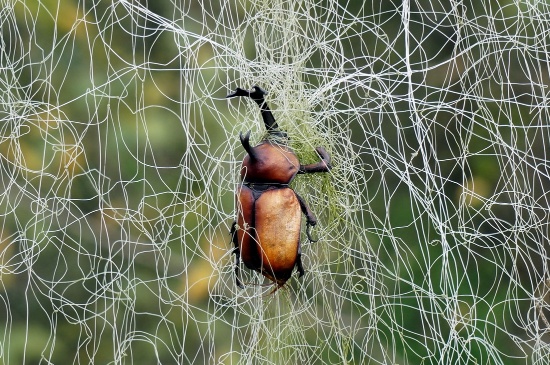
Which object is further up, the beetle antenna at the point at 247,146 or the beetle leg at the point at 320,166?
the beetle antenna at the point at 247,146

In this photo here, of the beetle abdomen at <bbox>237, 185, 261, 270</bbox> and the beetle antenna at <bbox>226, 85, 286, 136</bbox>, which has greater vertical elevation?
the beetle antenna at <bbox>226, 85, 286, 136</bbox>

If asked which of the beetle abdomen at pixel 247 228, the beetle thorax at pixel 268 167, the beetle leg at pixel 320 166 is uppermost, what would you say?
the beetle thorax at pixel 268 167

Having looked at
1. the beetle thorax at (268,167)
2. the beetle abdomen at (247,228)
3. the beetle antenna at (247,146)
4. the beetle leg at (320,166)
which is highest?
the beetle antenna at (247,146)

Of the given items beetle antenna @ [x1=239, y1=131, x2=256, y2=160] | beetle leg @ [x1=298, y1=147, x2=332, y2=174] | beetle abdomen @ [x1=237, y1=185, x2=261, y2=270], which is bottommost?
beetle abdomen @ [x1=237, y1=185, x2=261, y2=270]

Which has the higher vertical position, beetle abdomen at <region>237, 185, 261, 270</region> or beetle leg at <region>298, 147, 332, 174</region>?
beetle leg at <region>298, 147, 332, 174</region>
